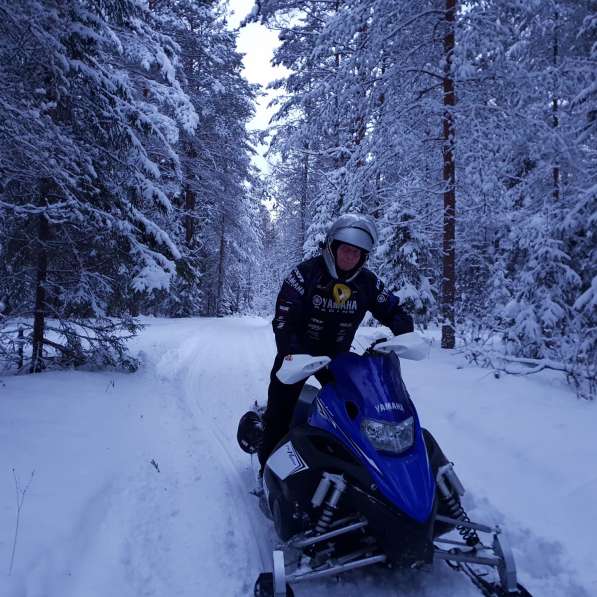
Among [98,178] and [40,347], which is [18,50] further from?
[40,347]

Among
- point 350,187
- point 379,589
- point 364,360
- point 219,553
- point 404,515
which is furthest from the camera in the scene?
point 350,187

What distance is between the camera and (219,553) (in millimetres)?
3246

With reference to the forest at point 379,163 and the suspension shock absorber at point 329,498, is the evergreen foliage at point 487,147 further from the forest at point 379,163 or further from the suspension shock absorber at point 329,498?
the suspension shock absorber at point 329,498

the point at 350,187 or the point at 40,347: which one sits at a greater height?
the point at 350,187

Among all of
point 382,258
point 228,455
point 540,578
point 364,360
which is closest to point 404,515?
point 364,360

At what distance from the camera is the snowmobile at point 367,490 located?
246 cm

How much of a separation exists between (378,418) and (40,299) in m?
6.53

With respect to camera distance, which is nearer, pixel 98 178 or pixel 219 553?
pixel 219 553

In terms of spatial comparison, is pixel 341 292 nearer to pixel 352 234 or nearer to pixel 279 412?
pixel 352 234

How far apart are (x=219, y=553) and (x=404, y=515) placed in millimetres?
1584

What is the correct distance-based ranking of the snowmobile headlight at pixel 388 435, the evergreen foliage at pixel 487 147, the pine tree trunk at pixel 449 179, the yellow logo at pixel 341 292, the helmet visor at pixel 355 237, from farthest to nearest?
the pine tree trunk at pixel 449 179 < the evergreen foliage at pixel 487 147 < the yellow logo at pixel 341 292 < the helmet visor at pixel 355 237 < the snowmobile headlight at pixel 388 435

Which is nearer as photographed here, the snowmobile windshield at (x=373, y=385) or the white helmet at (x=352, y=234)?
the snowmobile windshield at (x=373, y=385)

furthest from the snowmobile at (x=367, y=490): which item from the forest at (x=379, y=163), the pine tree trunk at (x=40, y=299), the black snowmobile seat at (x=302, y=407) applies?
the pine tree trunk at (x=40, y=299)

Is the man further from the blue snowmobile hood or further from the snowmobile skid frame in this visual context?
the snowmobile skid frame
